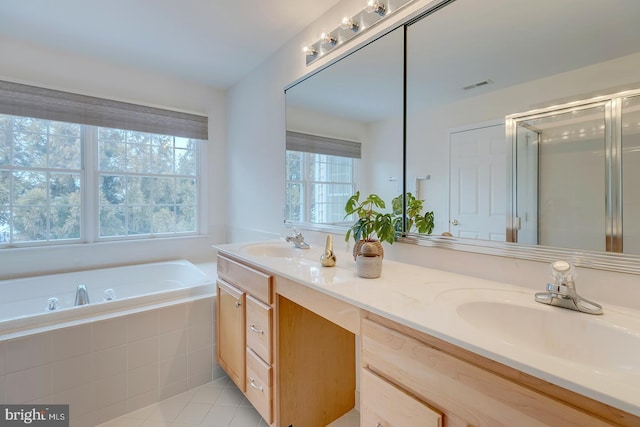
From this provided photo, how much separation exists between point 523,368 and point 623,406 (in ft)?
0.43

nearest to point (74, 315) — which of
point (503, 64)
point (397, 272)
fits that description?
point (397, 272)

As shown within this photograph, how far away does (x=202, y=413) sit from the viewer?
5.51ft

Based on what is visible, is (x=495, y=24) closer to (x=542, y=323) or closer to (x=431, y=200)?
(x=431, y=200)

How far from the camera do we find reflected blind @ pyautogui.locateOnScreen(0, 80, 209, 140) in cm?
219

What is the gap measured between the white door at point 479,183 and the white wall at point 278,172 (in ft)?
0.20

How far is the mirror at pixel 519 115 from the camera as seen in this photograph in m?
0.87

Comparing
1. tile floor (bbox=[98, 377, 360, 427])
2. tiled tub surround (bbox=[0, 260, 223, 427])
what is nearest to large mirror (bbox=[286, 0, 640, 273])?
tile floor (bbox=[98, 377, 360, 427])

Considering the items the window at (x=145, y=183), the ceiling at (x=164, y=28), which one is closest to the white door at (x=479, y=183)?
the ceiling at (x=164, y=28)

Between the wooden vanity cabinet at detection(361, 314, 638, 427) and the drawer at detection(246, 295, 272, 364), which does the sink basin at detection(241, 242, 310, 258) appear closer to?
the drawer at detection(246, 295, 272, 364)

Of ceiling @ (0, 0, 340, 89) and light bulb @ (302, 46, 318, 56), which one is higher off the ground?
ceiling @ (0, 0, 340, 89)

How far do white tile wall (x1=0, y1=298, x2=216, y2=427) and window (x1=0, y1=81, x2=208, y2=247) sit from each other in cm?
132

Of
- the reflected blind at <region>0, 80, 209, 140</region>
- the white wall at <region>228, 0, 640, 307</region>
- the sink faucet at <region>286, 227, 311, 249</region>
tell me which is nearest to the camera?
the white wall at <region>228, 0, 640, 307</region>

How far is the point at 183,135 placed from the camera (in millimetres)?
2900

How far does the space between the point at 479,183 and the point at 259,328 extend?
3.99 ft
